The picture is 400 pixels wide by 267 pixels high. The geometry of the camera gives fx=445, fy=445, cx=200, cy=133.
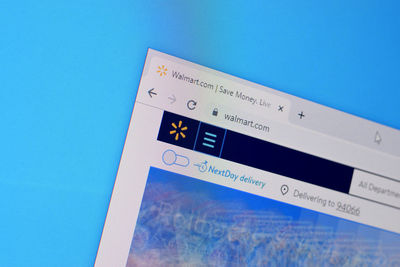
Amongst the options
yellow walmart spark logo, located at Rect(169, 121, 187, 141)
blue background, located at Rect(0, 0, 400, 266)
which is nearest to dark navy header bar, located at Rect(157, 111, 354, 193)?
yellow walmart spark logo, located at Rect(169, 121, 187, 141)

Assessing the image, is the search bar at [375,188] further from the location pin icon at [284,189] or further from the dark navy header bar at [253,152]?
the location pin icon at [284,189]

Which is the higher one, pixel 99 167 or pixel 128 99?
pixel 128 99

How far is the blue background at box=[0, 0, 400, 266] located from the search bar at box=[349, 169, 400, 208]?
295 mm

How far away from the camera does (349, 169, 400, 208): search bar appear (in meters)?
1.06

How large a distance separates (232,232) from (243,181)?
12 cm

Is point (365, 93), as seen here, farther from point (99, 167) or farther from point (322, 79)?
point (99, 167)

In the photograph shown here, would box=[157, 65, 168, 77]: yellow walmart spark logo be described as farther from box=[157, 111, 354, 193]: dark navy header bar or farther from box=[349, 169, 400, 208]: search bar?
box=[349, 169, 400, 208]: search bar

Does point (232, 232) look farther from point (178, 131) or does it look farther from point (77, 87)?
point (77, 87)

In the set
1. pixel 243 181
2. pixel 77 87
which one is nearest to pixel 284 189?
pixel 243 181

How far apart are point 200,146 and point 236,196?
140 millimetres

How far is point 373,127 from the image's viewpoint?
1.09 meters

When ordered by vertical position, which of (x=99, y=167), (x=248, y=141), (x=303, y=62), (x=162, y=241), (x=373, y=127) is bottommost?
(x=162, y=241)

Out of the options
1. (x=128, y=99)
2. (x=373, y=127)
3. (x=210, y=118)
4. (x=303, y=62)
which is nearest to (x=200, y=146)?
(x=210, y=118)

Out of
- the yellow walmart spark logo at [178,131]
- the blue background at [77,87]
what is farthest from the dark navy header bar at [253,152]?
the blue background at [77,87]
